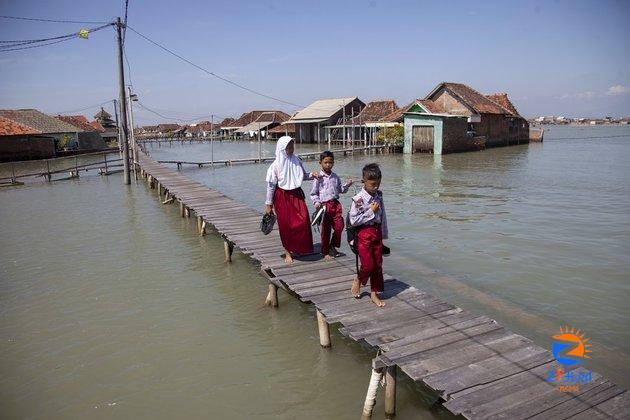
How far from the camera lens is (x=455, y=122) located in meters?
29.8

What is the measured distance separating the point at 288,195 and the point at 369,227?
5.25 ft

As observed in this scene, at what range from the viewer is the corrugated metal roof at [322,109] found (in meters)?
45.9

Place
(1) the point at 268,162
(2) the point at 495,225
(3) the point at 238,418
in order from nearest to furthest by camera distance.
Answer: (3) the point at 238,418 → (2) the point at 495,225 → (1) the point at 268,162

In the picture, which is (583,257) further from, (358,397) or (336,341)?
(358,397)

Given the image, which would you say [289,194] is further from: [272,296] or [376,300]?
[376,300]

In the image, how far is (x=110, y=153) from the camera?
147 feet

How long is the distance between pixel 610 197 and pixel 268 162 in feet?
68.2

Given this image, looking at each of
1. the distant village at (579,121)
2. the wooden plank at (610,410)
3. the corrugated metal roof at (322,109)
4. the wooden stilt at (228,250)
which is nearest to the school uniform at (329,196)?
the wooden stilt at (228,250)

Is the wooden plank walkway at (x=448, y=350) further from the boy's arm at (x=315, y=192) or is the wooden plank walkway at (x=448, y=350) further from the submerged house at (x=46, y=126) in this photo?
the submerged house at (x=46, y=126)

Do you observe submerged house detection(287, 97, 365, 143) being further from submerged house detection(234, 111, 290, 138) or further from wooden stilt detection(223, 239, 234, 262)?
wooden stilt detection(223, 239, 234, 262)

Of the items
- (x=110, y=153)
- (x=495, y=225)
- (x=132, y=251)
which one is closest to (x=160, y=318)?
(x=132, y=251)

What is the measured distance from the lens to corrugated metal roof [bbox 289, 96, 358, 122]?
45919 millimetres

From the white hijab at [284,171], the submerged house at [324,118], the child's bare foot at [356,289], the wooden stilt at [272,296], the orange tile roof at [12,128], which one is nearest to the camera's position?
the child's bare foot at [356,289]

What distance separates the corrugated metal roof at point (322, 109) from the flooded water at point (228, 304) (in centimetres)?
3412
